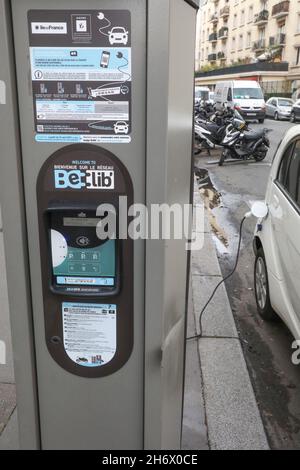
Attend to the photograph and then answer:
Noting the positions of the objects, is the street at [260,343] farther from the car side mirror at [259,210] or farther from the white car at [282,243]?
the car side mirror at [259,210]

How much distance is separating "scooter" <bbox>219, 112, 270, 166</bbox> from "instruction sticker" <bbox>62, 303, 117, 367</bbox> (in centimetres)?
1193

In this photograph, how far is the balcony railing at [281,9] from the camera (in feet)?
143

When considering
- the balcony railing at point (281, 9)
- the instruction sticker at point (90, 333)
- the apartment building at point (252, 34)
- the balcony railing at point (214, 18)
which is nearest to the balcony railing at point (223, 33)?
the apartment building at point (252, 34)

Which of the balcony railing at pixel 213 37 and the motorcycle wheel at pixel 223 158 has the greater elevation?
the balcony railing at pixel 213 37

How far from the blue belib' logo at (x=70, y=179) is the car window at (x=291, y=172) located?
8.00ft

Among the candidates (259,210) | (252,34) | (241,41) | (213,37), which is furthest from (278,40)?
(259,210)

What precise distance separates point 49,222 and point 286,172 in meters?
3.03

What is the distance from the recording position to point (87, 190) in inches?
61.6

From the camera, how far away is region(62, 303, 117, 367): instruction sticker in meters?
1.72

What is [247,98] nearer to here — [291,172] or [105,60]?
[291,172]

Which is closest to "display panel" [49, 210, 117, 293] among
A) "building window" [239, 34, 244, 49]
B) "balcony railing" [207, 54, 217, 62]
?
"building window" [239, 34, 244, 49]

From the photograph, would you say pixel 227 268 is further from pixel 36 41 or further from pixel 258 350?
pixel 36 41

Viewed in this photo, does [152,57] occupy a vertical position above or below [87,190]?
above

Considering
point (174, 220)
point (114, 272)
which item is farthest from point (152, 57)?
point (114, 272)
